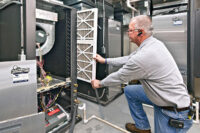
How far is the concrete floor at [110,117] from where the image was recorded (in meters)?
1.61

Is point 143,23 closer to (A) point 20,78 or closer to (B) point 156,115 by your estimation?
(B) point 156,115

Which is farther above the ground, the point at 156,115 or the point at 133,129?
the point at 156,115

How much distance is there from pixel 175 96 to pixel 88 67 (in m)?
1.45

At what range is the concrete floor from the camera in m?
1.61

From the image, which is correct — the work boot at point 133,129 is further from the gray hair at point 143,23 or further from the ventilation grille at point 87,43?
the gray hair at point 143,23

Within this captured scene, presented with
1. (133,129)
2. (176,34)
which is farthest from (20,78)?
(176,34)

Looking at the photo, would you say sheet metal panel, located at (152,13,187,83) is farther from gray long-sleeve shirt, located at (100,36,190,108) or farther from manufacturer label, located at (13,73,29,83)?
manufacturer label, located at (13,73,29,83)

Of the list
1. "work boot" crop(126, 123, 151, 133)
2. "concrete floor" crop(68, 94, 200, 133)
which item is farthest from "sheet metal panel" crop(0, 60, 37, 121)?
"work boot" crop(126, 123, 151, 133)

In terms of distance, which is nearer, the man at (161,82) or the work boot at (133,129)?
the man at (161,82)

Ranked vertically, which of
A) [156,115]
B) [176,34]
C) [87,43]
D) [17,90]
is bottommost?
[156,115]

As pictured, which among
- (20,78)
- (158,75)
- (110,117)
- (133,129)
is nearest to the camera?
(20,78)

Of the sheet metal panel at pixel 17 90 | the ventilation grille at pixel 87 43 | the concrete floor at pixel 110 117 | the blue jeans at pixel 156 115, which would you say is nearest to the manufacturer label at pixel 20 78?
the sheet metal panel at pixel 17 90

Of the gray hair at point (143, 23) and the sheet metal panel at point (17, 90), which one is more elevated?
the gray hair at point (143, 23)

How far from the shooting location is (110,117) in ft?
6.28
